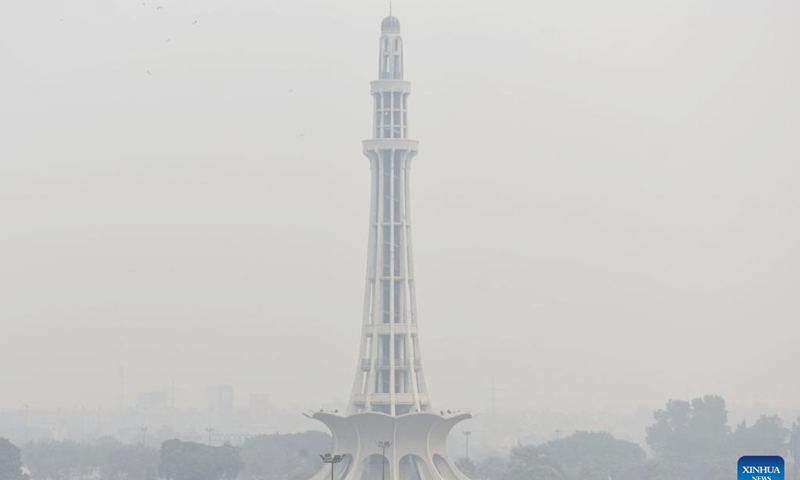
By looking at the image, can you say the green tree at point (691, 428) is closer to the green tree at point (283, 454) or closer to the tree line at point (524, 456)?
the tree line at point (524, 456)

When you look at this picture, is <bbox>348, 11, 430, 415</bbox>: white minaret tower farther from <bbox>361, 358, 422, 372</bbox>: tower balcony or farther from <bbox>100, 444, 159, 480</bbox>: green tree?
<bbox>100, 444, 159, 480</bbox>: green tree

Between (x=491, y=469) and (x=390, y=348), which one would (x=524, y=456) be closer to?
(x=491, y=469)

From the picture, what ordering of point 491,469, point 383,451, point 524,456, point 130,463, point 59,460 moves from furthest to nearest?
point 59,460 < point 491,469 < point 130,463 < point 524,456 < point 383,451

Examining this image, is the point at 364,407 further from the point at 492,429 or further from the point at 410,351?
the point at 492,429

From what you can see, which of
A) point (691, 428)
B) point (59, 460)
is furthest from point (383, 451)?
point (691, 428)

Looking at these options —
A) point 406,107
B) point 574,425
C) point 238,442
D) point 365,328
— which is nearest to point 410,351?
point 365,328

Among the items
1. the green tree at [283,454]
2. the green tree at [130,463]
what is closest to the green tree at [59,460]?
the green tree at [130,463]

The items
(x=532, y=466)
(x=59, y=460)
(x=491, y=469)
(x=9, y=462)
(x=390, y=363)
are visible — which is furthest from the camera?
(x=59, y=460)
